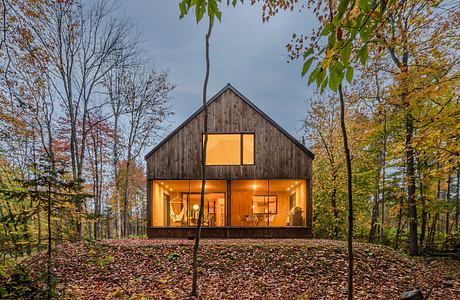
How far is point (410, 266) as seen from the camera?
6.77 m

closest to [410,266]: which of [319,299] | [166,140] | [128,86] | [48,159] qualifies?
[319,299]

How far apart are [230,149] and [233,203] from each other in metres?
3.32

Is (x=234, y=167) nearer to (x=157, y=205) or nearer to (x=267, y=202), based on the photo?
(x=267, y=202)

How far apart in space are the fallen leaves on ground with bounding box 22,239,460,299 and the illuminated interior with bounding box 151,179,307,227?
379cm

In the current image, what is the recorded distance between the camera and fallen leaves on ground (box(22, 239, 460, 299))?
5305 mm

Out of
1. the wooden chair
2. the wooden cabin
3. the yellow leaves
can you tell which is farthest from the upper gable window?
the yellow leaves

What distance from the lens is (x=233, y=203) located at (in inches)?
513

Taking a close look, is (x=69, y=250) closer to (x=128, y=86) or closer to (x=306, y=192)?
(x=306, y=192)

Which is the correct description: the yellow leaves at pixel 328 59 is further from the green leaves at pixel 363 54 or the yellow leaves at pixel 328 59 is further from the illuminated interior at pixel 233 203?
the illuminated interior at pixel 233 203

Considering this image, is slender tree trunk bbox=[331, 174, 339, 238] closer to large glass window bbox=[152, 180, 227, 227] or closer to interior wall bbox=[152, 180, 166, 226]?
large glass window bbox=[152, 180, 227, 227]

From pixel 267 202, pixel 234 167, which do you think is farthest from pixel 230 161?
pixel 267 202

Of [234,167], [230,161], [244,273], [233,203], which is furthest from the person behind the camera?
[233,203]

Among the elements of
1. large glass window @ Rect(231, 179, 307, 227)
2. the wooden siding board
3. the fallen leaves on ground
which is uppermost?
the wooden siding board

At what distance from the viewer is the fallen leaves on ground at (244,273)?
5305 mm
